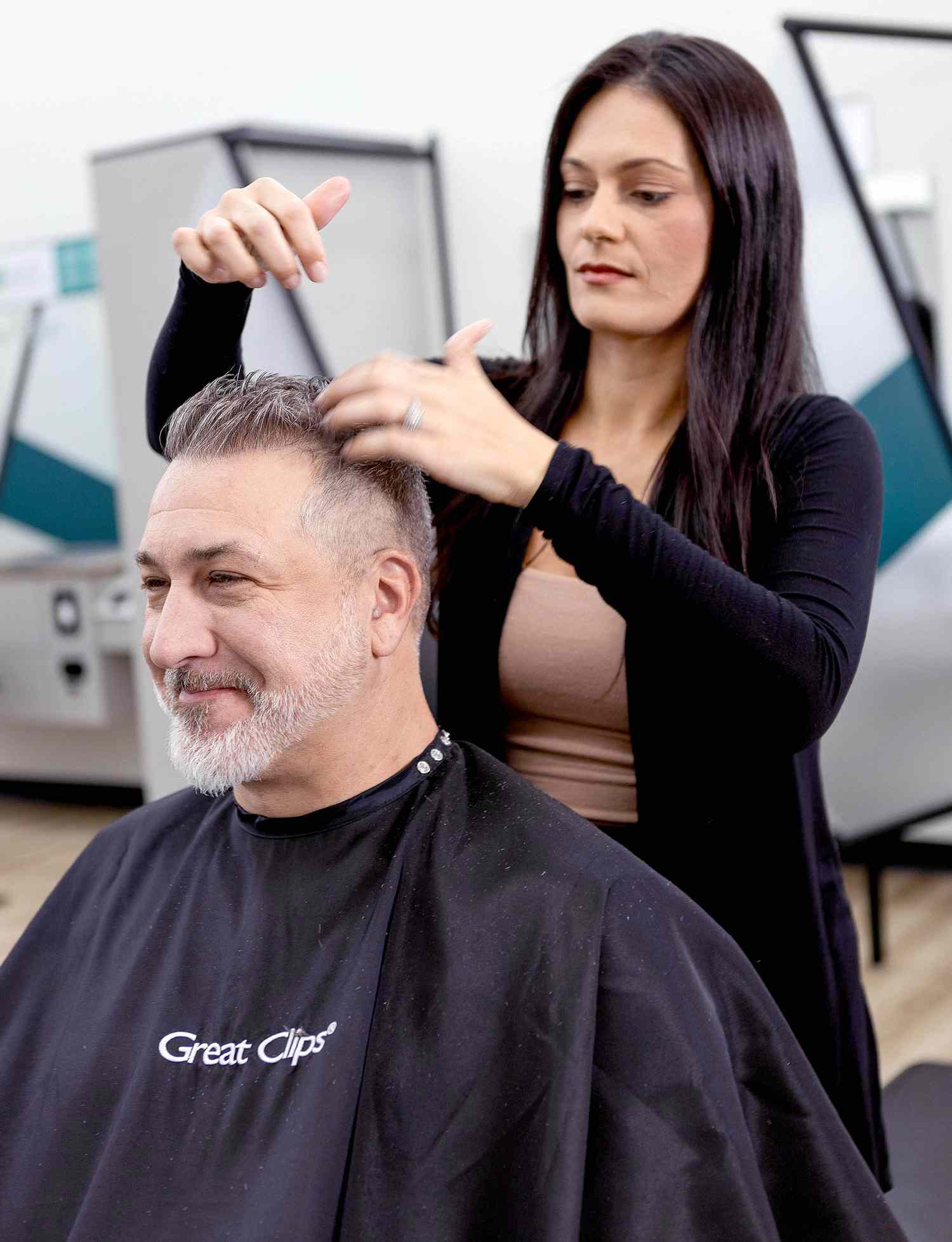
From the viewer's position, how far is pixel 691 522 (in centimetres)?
131

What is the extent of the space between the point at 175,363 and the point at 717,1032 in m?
0.76

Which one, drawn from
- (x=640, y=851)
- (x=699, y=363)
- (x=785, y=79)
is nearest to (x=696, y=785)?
(x=640, y=851)

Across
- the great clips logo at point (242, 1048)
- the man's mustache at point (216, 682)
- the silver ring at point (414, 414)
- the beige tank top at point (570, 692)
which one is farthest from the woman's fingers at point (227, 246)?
the great clips logo at point (242, 1048)

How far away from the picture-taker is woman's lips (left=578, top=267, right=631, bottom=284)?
4.30ft

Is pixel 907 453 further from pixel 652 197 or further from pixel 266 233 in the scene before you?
pixel 266 233

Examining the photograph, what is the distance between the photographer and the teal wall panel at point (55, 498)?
4.97 m

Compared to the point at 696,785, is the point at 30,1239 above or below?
below

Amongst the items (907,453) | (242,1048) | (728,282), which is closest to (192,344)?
(728,282)

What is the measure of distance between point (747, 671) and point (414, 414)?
0.35m

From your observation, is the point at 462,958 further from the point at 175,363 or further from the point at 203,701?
the point at 175,363

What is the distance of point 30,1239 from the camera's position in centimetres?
114

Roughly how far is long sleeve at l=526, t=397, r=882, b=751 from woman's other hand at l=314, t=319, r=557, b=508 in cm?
2

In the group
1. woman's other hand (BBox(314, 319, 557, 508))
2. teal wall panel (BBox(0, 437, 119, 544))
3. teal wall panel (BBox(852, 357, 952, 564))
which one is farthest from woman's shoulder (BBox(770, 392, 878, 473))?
teal wall panel (BBox(0, 437, 119, 544))

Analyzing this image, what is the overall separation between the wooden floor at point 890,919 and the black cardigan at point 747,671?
133 cm
